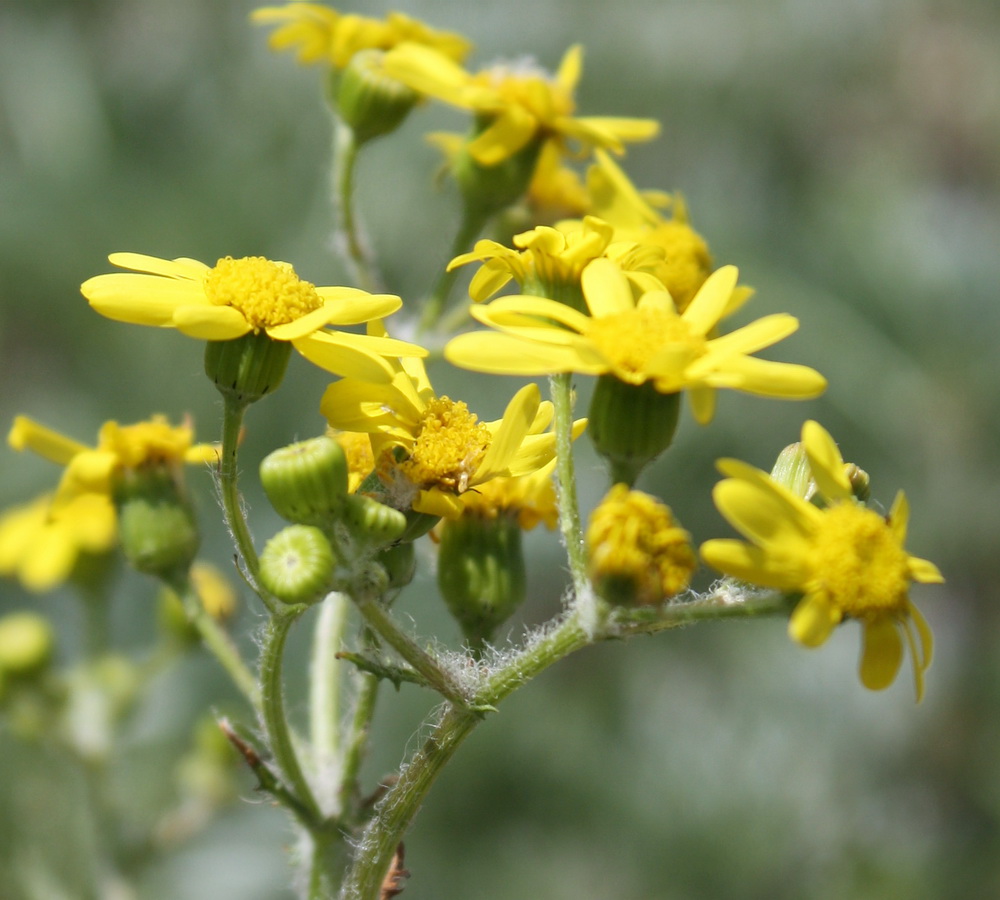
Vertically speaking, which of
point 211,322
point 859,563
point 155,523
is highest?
point 211,322

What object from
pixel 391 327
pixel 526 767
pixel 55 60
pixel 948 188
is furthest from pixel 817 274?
pixel 55 60

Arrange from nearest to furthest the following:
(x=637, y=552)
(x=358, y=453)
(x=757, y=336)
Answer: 1. (x=637, y=552)
2. (x=757, y=336)
3. (x=358, y=453)

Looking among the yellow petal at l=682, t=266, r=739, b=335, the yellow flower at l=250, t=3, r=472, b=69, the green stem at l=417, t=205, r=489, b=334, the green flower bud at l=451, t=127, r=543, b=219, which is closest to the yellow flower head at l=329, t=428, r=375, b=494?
the yellow petal at l=682, t=266, r=739, b=335

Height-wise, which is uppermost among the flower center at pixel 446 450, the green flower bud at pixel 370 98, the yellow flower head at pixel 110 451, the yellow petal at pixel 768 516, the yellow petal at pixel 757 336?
the green flower bud at pixel 370 98

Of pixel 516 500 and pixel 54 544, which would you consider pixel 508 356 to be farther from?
pixel 54 544

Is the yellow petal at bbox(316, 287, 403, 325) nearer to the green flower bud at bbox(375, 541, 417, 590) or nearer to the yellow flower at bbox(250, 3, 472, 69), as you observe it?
the green flower bud at bbox(375, 541, 417, 590)

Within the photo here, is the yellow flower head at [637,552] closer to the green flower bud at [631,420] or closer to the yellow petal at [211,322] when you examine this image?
the green flower bud at [631,420]

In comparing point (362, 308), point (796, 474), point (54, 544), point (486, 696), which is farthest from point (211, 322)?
point (54, 544)

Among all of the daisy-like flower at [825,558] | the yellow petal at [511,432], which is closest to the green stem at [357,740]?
the yellow petal at [511,432]
